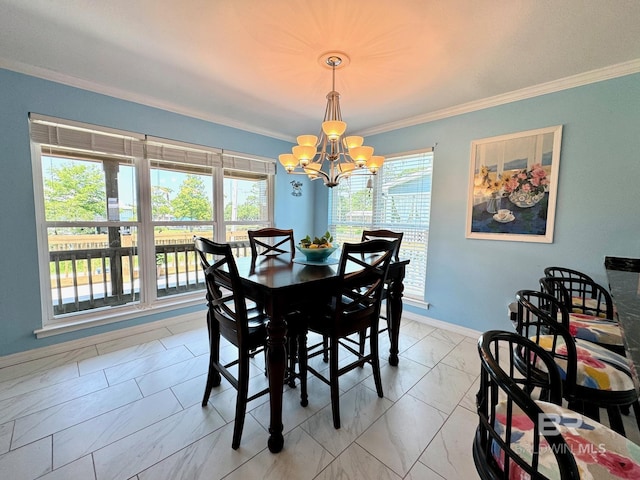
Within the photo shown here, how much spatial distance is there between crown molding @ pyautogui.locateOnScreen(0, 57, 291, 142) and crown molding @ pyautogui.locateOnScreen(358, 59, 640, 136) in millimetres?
2009

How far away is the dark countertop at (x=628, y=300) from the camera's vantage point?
29.1 inches

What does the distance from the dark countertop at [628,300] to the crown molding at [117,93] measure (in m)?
3.65

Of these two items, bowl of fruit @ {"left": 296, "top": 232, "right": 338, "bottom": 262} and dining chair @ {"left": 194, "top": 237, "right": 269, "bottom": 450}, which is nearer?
dining chair @ {"left": 194, "top": 237, "right": 269, "bottom": 450}

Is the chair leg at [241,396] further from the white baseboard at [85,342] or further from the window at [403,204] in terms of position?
the window at [403,204]

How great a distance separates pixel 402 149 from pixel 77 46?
3139 mm

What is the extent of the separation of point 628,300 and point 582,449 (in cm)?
81

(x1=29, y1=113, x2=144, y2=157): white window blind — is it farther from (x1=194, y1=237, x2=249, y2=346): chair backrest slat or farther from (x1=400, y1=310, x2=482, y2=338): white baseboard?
(x1=400, y1=310, x2=482, y2=338): white baseboard

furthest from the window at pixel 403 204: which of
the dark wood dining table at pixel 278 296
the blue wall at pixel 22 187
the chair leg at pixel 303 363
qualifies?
the blue wall at pixel 22 187

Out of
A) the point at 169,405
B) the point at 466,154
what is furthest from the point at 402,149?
the point at 169,405

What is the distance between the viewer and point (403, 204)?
341 centimetres

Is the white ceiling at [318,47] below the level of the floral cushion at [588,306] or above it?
above

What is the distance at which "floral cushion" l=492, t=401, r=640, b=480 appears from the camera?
0.72 metres

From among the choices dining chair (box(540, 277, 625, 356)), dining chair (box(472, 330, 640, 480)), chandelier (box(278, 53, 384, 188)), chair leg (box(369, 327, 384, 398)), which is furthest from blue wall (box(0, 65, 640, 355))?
dining chair (box(472, 330, 640, 480))

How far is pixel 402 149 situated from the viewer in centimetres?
333
